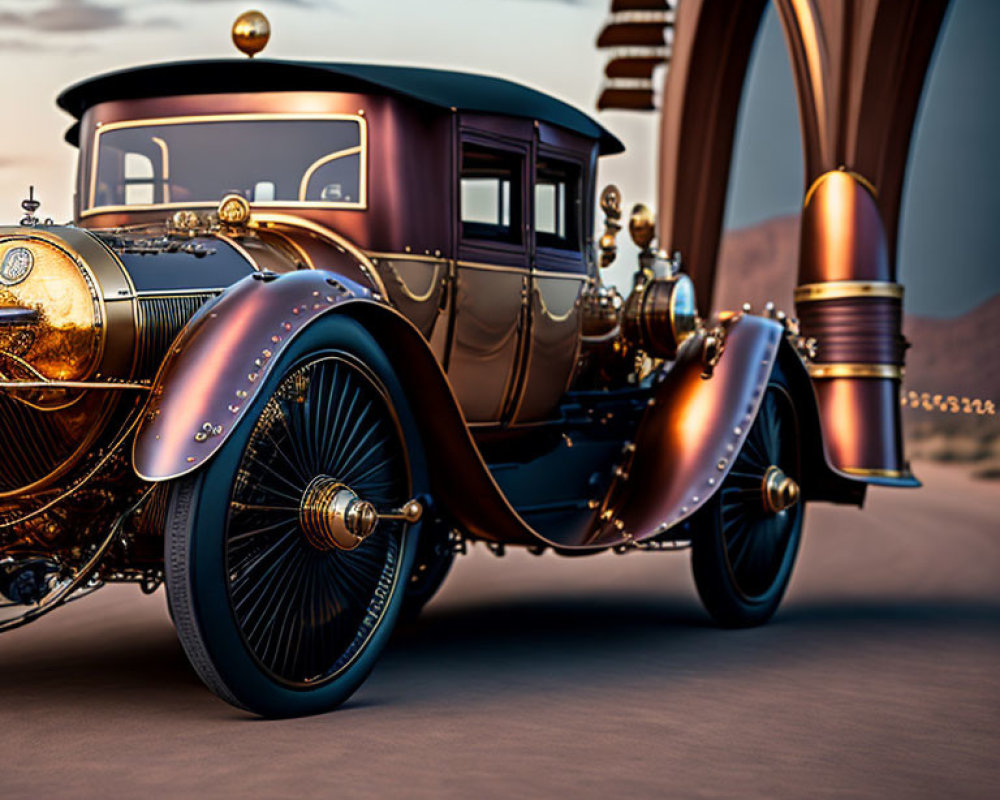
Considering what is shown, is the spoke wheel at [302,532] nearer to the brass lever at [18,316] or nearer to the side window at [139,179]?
the brass lever at [18,316]

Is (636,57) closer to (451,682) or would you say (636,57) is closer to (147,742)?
(451,682)

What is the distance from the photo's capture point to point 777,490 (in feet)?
21.6

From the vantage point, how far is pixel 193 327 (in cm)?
434

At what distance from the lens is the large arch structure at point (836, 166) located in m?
7.57

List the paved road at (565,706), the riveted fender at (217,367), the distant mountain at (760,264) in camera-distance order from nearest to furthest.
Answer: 1. the paved road at (565,706)
2. the riveted fender at (217,367)
3. the distant mountain at (760,264)

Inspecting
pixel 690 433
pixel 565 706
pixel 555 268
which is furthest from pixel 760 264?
pixel 565 706

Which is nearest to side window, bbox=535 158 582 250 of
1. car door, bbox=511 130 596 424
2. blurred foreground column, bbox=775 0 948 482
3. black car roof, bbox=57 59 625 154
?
car door, bbox=511 130 596 424

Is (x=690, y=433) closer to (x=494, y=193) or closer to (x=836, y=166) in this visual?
(x=494, y=193)

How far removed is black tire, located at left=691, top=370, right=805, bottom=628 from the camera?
6.42 m

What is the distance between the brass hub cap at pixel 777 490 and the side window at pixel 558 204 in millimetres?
1376

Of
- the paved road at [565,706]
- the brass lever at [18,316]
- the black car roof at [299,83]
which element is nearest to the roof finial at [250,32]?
the black car roof at [299,83]

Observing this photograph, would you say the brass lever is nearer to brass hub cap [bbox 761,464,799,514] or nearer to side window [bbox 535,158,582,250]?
side window [bbox 535,158,582,250]

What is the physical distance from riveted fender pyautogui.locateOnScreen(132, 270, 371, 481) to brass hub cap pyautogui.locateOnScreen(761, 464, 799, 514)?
9.18 feet

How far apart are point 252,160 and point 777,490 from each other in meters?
2.79
